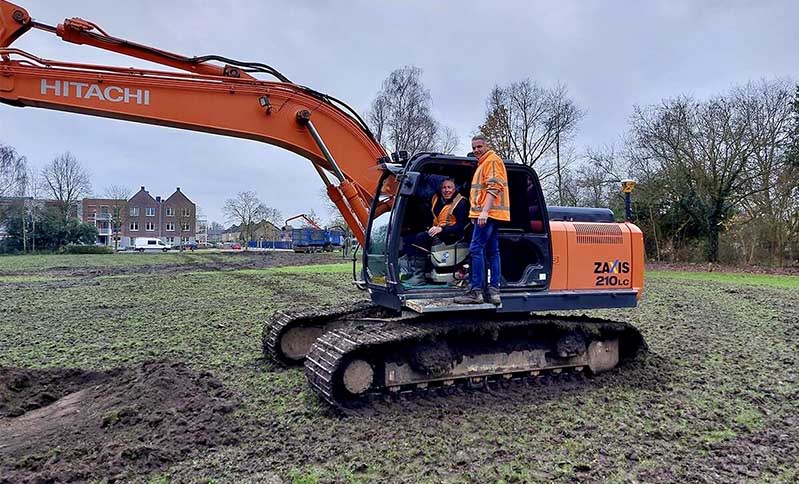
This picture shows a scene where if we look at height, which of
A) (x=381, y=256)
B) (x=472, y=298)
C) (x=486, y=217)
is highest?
(x=486, y=217)

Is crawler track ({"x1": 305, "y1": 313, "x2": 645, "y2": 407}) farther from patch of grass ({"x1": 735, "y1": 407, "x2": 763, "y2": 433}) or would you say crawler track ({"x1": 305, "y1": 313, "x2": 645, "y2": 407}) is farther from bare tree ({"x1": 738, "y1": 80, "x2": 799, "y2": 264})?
bare tree ({"x1": 738, "y1": 80, "x2": 799, "y2": 264})

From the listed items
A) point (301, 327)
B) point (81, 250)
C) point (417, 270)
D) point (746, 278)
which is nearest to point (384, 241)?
point (417, 270)

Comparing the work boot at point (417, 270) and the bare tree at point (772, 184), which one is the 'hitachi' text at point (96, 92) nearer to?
the work boot at point (417, 270)

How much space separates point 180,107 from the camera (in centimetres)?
600

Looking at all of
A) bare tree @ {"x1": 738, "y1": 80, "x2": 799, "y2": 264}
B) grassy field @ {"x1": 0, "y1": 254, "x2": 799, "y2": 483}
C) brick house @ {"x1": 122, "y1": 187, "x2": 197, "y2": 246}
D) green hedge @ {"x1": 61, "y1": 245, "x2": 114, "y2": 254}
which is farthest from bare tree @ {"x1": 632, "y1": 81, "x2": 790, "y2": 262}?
brick house @ {"x1": 122, "y1": 187, "x2": 197, "y2": 246}

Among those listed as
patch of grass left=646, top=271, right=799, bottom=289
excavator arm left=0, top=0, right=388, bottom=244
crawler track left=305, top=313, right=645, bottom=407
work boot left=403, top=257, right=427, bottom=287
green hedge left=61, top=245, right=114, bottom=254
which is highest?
excavator arm left=0, top=0, right=388, bottom=244

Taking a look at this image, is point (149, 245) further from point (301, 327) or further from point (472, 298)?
point (472, 298)

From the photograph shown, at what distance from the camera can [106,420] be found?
470 cm

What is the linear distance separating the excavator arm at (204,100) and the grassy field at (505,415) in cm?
228

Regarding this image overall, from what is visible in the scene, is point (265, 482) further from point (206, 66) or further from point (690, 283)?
point (690, 283)

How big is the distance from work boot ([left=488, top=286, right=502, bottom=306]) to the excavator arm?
166 centimetres

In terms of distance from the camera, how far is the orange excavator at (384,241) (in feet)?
18.0

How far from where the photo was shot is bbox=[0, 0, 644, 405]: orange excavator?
18.0ft

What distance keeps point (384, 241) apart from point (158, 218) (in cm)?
8989
